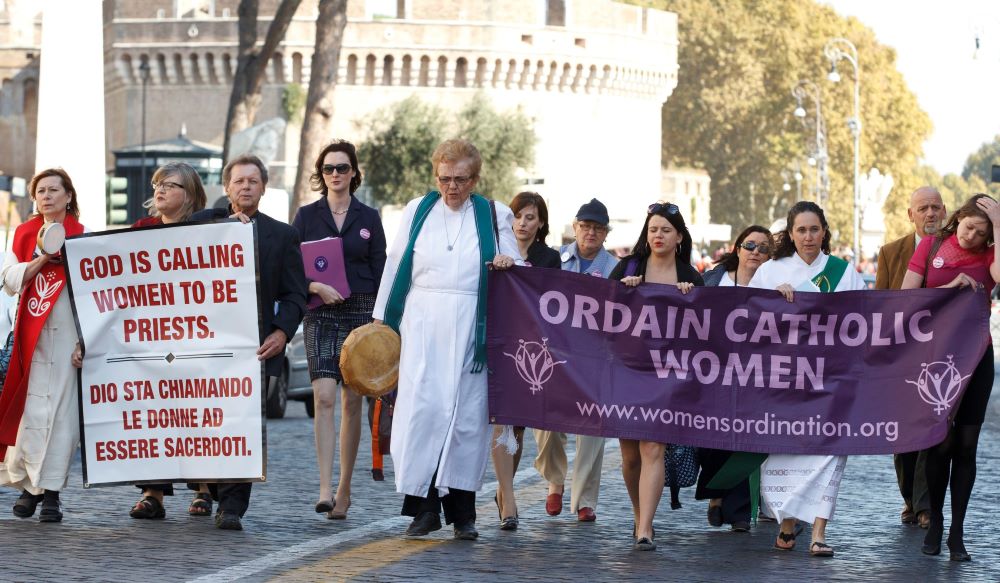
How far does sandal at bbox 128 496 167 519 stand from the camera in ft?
30.4

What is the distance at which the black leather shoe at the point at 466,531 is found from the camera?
8.69 m

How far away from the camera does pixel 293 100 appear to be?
64.5 meters

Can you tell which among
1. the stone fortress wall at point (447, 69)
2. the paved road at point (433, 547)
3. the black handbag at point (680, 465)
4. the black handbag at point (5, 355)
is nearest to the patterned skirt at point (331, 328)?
the paved road at point (433, 547)

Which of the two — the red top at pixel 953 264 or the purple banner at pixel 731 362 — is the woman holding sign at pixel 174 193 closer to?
the purple banner at pixel 731 362

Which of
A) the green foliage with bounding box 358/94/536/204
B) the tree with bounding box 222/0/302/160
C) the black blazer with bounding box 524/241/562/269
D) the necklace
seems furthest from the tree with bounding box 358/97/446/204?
the necklace

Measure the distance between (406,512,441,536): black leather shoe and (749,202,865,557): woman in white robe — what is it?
56.4 inches

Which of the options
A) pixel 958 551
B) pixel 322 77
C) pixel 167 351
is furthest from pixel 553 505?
pixel 322 77

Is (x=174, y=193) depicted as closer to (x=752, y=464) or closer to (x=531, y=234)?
(x=531, y=234)

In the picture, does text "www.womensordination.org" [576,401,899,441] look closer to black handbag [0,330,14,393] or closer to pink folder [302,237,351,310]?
pink folder [302,237,351,310]

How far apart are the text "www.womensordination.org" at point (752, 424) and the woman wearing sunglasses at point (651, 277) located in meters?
0.13

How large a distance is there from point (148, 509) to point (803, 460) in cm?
299

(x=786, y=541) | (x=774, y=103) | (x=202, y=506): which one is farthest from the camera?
(x=774, y=103)

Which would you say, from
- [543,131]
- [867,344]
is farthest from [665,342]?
[543,131]

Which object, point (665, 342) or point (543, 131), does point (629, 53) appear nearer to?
point (543, 131)
